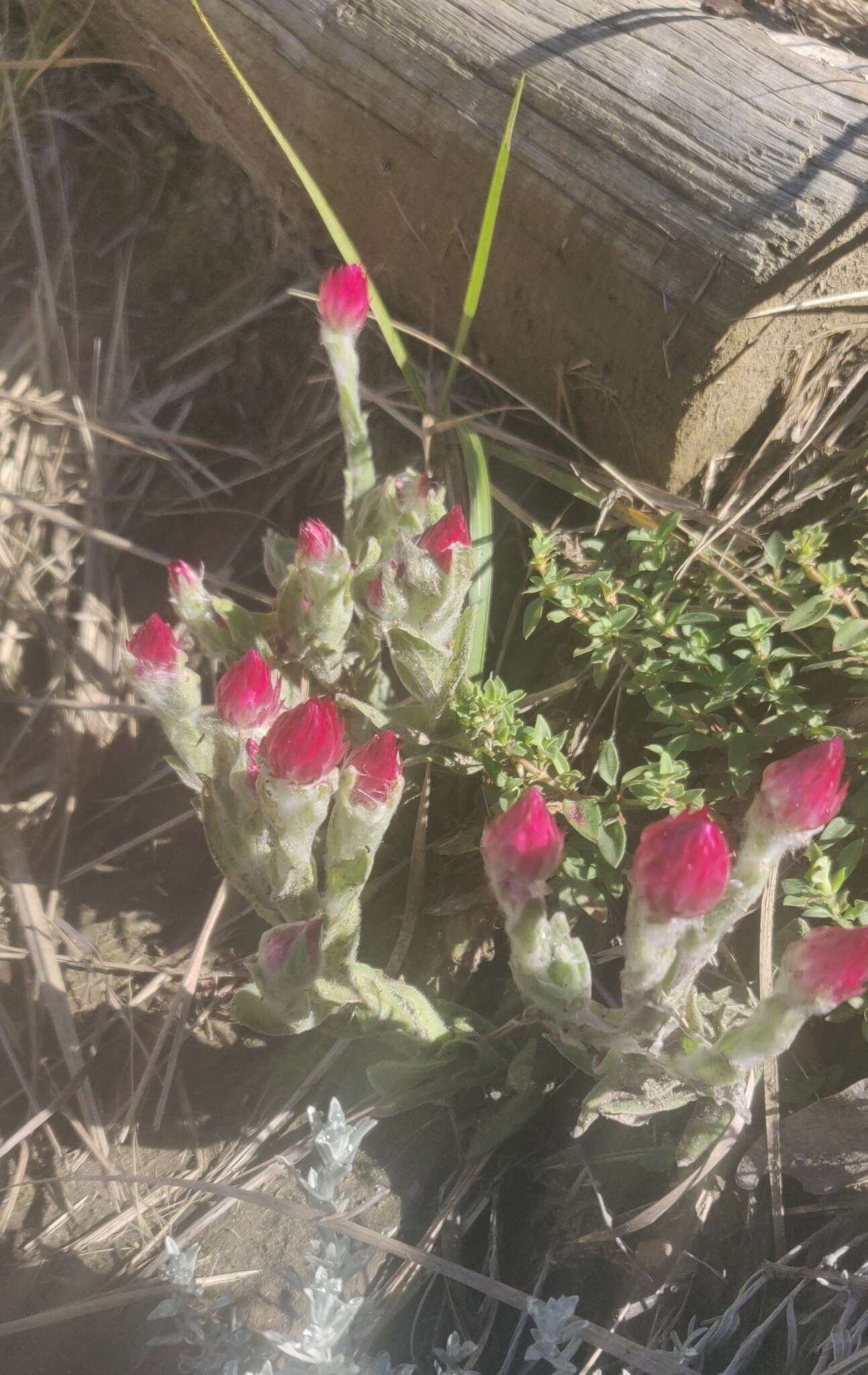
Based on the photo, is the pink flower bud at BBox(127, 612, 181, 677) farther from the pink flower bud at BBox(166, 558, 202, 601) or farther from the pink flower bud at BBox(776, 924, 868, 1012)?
the pink flower bud at BBox(776, 924, 868, 1012)

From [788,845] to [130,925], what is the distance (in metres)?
1.34

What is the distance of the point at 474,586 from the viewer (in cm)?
185

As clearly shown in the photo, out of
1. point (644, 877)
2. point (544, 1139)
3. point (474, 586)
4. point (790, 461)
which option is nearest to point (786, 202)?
point (790, 461)

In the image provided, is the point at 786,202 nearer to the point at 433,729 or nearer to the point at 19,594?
the point at 433,729

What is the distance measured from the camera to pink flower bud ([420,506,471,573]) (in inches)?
58.8

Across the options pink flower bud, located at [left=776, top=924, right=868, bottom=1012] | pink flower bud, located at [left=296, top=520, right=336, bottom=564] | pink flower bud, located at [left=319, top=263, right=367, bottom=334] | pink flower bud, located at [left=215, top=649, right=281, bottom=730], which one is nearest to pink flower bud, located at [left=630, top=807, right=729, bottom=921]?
pink flower bud, located at [left=776, top=924, right=868, bottom=1012]

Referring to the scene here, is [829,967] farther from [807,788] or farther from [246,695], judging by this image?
[246,695]

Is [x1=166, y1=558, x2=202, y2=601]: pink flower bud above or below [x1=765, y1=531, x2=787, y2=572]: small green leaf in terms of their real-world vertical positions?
below

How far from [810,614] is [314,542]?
0.79m

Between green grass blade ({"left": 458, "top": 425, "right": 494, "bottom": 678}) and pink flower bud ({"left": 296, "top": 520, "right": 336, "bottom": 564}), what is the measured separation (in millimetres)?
377

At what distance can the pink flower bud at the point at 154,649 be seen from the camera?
4.69ft

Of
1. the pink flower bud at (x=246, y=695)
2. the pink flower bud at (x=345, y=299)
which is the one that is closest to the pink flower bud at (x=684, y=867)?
the pink flower bud at (x=246, y=695)

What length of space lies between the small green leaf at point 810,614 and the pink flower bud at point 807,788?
44 cm

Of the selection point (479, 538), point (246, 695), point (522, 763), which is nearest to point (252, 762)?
point (246, 695)
